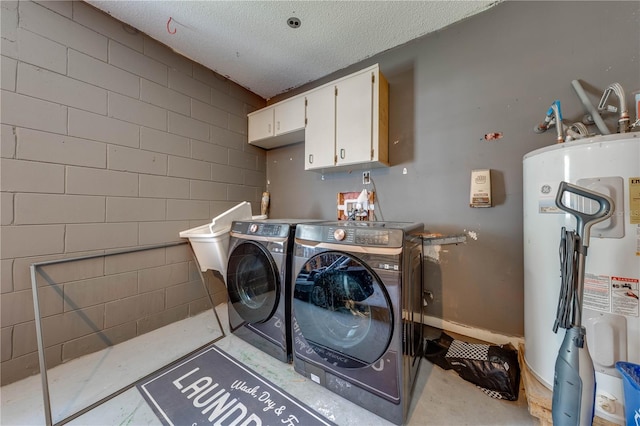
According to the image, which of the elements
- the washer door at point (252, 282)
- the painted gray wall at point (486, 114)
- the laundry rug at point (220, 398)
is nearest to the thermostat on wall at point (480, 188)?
the painted gray wall at point (486, 114)

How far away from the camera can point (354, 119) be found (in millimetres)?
1876

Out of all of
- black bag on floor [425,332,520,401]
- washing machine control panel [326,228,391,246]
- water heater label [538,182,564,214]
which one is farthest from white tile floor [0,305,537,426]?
water heater label [538,182,564,214]

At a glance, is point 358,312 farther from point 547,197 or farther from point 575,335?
point 547,197

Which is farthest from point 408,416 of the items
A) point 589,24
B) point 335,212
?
point 589,24

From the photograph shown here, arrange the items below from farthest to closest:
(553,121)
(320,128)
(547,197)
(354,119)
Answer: (320,128) < (354,119) < (553,121) < (547,197)

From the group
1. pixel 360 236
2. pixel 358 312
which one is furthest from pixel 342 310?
pixel 360 236

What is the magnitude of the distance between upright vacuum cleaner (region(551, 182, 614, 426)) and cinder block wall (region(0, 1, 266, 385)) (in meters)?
2.56

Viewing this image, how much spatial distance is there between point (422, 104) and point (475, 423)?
2104 mm

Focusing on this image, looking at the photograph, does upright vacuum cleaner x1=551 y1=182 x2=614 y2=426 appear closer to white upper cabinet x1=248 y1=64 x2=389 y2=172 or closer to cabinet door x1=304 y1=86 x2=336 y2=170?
white upper cabinet x1=248 y1=64 x2=389 y2=172

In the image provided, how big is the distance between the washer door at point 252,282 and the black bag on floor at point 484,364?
1.17 metres

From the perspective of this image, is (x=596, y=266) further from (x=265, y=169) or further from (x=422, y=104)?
(x=265, y=169)

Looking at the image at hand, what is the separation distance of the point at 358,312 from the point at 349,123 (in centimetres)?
150

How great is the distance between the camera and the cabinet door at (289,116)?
7.19ft

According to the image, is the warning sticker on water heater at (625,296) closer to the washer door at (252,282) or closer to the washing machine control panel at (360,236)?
the washing machine control panel at (360,236)
